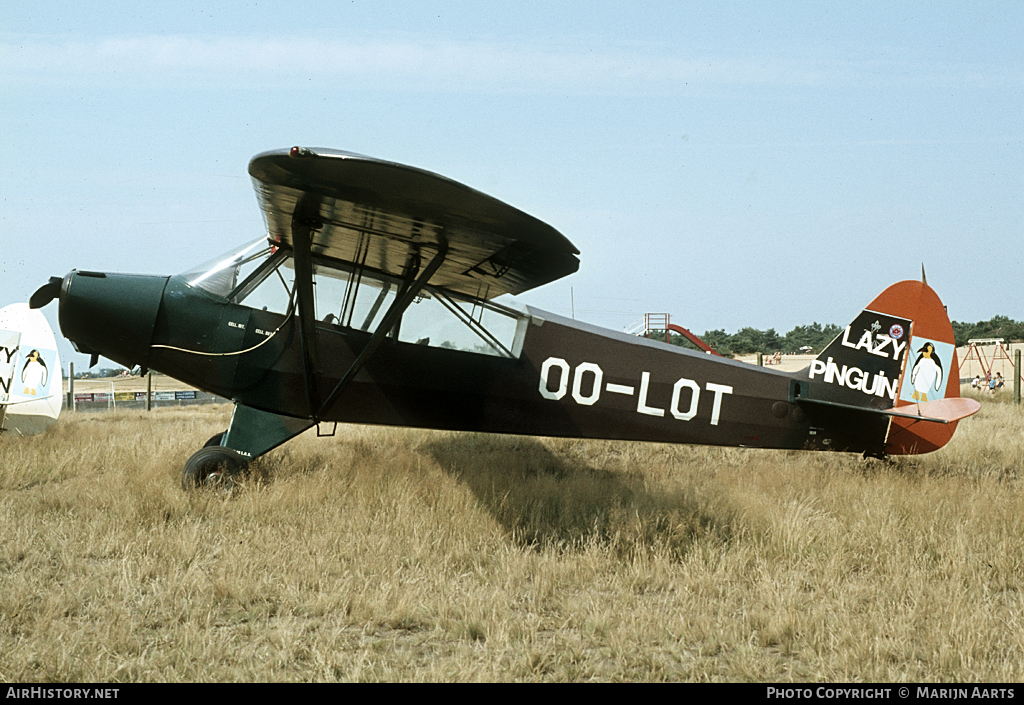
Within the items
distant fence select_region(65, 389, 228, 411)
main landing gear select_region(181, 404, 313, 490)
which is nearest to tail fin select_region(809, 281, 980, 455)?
main landing gear select_region(181, 404, 313, 490)

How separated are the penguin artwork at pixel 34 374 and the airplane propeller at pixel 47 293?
4342mm

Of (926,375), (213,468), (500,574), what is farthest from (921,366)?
(213,468)

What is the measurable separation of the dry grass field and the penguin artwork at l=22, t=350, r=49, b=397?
10.3ft

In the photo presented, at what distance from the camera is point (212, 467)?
19.1 feet

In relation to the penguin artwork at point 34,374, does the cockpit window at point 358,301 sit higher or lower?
higher

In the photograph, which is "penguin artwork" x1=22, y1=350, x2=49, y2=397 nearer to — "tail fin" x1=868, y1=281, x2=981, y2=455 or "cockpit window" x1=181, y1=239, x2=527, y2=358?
"cockpit window" x1=181, y1=239, x2=527, y2=358

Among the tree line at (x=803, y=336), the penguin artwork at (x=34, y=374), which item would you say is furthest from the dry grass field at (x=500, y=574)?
the tree line at (x=803, y=336)

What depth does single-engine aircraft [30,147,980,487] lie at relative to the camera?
587 centimetres

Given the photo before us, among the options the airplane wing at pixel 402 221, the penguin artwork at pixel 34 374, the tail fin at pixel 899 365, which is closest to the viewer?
the airplane wing at pixel 402 221

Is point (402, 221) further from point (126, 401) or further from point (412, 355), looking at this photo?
point (126, 401)

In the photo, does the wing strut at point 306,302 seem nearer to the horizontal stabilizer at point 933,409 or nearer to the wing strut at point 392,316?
the wing strut at point 392,316

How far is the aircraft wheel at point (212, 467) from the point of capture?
5738 mm
